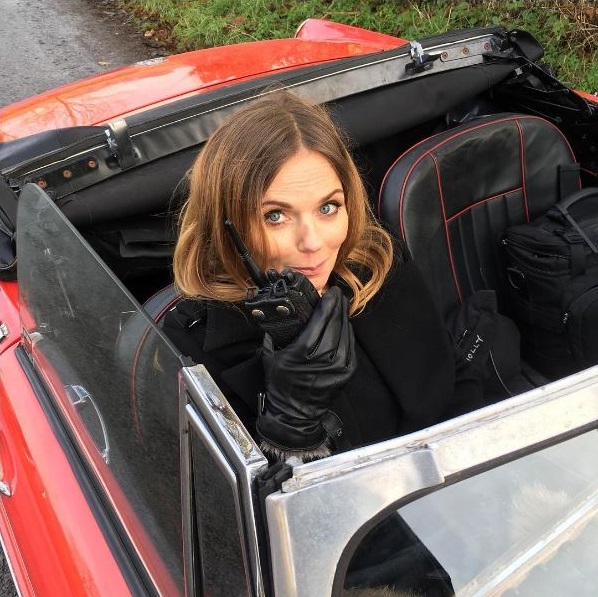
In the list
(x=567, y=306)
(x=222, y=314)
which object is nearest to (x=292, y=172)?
(x=222, y=314)

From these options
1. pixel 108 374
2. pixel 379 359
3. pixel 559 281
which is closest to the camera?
pixel 108 374

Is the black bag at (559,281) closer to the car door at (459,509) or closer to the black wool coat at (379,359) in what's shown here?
the black wool coat at (379,359)

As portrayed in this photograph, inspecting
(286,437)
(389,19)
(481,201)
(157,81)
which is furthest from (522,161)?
(389,19)

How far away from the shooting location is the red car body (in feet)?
4.36

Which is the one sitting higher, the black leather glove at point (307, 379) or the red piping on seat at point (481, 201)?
the black leather glove at point (307, 379)

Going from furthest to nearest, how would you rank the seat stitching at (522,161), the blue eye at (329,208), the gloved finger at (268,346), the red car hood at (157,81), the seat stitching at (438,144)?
the red car hood at (157,81), the seat stitching at (522,161), the seat stitching at (438,144), the blue eye at (329,208), the gloved finger at (268,346)

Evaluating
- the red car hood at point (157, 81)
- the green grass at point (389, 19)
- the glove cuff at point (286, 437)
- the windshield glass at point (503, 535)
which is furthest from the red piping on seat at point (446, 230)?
the green grass at point (389, 19)

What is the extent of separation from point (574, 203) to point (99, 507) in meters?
1.80

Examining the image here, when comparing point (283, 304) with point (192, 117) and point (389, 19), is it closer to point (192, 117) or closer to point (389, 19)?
point (192, 117)

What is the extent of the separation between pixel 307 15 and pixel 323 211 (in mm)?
5443

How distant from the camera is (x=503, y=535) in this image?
111 cm

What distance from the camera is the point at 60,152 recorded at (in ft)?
6.16

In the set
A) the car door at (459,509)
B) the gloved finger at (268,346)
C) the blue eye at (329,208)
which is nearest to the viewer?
the car door at (459,509)

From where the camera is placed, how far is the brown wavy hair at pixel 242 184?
138cm
